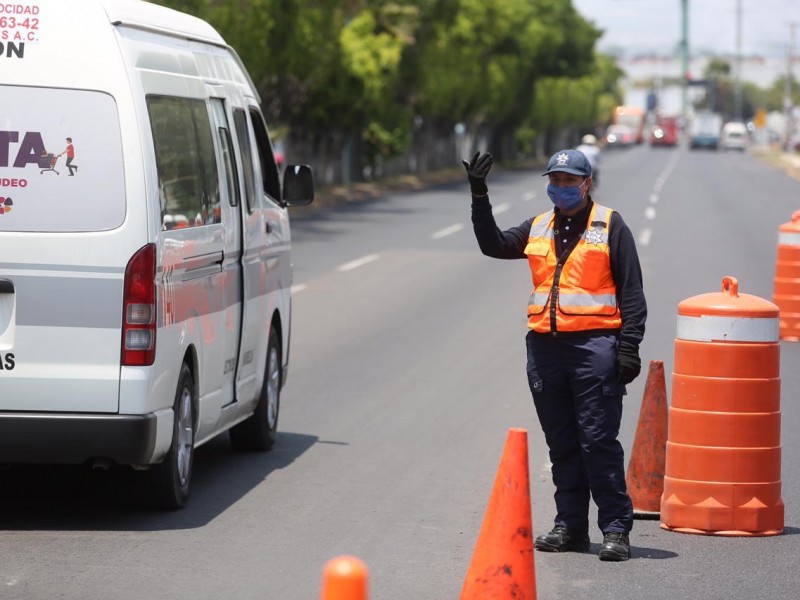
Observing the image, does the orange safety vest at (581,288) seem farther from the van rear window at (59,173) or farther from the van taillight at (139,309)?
the van rear window at (59,173)

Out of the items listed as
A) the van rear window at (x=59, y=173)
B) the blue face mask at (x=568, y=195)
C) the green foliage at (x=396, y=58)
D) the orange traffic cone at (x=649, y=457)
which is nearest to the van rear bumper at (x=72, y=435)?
the van rear window at (x=59, y=173)

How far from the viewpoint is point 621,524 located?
23.4ft

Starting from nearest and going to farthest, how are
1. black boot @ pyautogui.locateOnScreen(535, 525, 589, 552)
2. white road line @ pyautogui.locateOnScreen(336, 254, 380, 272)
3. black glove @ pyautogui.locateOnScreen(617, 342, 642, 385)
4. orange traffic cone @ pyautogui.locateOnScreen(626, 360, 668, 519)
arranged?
black glove @ pyautogui.locateOnScreen(617, 342, 642, 385) → black boot @ pyautogui.locateOnScreen(535, 525, 589, 552) → orange traffic cone @ pyautogui.locateOnScreen(626, 360, 668, 519) → white road line @ pyautogui.locateOnScreen(336, 254, 380, 272)

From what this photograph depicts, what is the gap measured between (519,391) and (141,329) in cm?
557

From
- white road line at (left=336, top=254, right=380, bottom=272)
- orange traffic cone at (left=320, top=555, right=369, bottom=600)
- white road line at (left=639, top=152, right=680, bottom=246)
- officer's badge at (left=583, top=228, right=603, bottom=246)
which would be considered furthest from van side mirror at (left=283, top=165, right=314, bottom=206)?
white road line at (left=639, top=152, right=680, bottom=246)

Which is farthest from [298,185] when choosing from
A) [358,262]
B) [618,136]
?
[618,136]

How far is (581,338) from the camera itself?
7109 mm

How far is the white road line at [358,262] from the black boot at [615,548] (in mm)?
16189

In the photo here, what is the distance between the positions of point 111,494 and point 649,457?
2.61 meters

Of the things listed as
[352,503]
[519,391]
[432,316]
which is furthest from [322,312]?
[352,503]

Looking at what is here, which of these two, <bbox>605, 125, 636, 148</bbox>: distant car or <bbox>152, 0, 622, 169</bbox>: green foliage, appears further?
<bbox>152, 0, 622, 169</bbox>: green foliage

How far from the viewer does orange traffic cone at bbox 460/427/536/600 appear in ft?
19.3

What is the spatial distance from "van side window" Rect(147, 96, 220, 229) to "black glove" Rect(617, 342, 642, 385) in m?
2.04

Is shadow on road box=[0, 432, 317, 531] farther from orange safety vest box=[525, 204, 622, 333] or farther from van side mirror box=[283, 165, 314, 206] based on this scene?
orange safety vest box=[525, 204, 622, 333]
